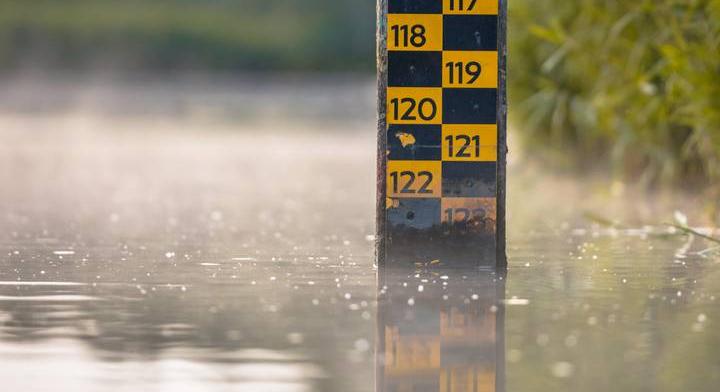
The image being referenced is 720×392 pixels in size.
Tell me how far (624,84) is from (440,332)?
18.9 feet

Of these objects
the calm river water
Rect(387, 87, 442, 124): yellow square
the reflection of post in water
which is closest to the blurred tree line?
the calm river water

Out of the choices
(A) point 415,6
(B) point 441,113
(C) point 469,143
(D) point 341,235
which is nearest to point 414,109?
(B) point 441,113

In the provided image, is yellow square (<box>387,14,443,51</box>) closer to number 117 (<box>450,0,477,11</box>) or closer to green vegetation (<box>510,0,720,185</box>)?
number 117 (<box>450,0,477,11</box>)

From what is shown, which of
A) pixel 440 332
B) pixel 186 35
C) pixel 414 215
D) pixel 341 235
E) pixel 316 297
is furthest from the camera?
pixel 186 35

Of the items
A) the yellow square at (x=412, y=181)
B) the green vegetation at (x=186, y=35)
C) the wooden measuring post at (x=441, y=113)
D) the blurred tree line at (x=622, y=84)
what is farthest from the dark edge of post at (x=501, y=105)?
the green vegetation at (x=186, y=35)

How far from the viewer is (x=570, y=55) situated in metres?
12.6

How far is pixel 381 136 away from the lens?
8227 mm

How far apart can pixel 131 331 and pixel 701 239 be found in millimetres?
3932

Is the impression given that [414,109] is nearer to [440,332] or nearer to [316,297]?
[316,297]

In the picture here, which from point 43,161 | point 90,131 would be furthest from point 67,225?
point 90,131

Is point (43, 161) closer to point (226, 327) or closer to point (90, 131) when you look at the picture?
point (90, 131)

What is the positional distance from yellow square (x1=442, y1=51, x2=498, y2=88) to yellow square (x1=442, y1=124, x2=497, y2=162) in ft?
0.57

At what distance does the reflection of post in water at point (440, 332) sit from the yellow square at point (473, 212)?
257 millimetres

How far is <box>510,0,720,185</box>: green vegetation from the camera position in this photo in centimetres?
984
